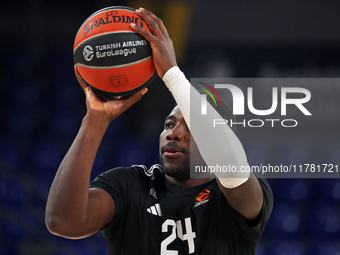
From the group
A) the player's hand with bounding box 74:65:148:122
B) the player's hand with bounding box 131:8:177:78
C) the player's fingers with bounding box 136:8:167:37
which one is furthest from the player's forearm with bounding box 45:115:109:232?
the player's fingers with bounding box 136:8:167:37

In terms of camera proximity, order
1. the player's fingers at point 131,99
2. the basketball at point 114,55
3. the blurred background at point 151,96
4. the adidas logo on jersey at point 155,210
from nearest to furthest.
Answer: the basketball at point 114,55 → the player's fingers at point 131,99 → the adidas logo on jersey at point 155,210 → the blurred background at point 151,96

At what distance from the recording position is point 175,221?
2.31m

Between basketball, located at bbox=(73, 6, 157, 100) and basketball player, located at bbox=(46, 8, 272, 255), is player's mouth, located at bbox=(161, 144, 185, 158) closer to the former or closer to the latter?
basketball player, located at bbox=(46, 8, 272, 255)

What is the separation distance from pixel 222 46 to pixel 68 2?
2.45 metres

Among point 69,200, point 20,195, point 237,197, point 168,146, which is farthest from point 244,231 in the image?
point 20,195

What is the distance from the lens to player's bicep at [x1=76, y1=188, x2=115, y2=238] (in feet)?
6.97

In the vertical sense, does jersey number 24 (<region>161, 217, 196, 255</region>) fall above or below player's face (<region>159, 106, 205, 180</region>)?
below

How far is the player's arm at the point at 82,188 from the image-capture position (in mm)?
2012

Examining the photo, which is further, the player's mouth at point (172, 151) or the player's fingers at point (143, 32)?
the player's mouth at point (172, 151)

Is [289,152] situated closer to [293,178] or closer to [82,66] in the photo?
[293,178]

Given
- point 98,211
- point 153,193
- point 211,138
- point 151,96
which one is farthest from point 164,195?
point 151,96

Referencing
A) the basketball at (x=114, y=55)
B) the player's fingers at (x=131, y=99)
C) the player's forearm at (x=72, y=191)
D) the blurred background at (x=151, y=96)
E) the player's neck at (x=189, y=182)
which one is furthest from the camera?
the blurred background at (x=151, y=96)

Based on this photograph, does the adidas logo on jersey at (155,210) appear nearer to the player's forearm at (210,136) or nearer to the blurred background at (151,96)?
the player's forearm at (210,136)

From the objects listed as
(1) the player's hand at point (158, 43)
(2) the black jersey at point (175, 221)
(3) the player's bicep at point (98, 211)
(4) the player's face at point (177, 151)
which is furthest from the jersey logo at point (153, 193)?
(1) the player's hand at point (158, 43)
